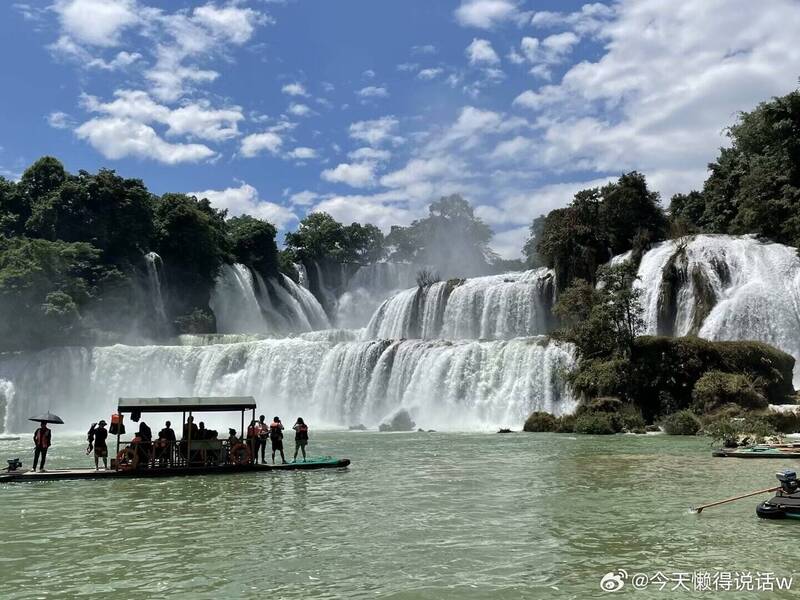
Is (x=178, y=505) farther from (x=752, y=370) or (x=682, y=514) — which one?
(x=752, y=370)

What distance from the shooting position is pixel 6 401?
42344 mm

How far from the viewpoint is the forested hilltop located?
41500mm

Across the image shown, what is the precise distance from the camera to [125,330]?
182 ft

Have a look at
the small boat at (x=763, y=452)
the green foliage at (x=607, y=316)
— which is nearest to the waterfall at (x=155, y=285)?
the green foliage at (x=607, y=316)

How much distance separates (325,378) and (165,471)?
22.7 m

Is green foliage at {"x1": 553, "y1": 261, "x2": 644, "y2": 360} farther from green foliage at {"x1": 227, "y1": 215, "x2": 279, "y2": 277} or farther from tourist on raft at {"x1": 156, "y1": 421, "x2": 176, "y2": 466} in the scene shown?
green foliage at {"x1": 227, "y1": 215, "x2": 279, "y2": 277}

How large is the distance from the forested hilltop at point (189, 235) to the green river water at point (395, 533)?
1739 centimetres

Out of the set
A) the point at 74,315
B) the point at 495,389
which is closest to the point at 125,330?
the point at 74,315

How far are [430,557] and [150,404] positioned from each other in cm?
1062

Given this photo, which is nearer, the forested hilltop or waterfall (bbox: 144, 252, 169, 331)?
the forested hilltop

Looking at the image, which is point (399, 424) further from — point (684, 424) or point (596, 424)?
point (684, 424)

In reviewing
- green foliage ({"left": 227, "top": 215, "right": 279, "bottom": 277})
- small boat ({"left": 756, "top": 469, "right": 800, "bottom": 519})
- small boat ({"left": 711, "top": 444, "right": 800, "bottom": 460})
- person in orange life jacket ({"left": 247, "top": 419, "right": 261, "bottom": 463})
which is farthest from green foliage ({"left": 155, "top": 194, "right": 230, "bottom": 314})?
small boat ({"left": 756, "top": 469, "right": 800, "bottom": 519})

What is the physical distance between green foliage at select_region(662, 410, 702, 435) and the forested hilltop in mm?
4522

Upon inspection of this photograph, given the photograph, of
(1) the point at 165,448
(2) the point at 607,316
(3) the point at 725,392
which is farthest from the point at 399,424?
(1) the point at 165,448
